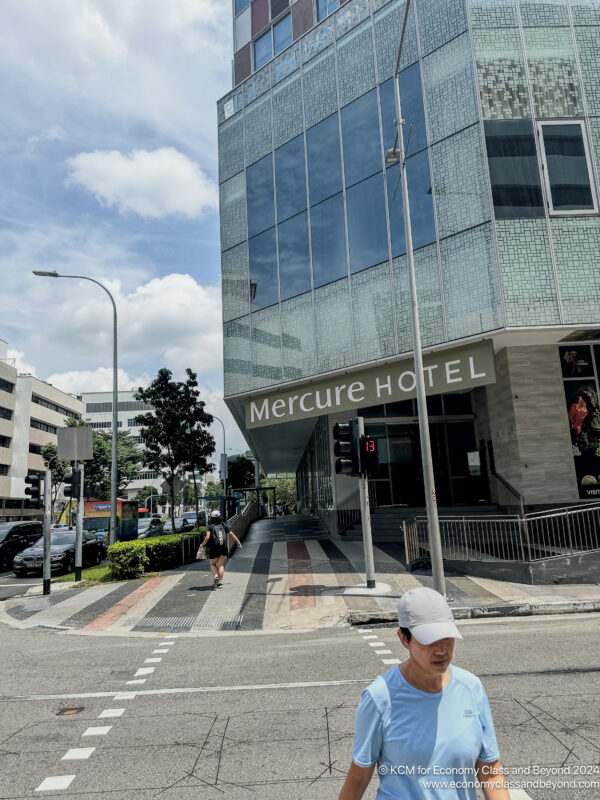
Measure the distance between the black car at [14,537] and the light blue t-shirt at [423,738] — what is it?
83.7 ft

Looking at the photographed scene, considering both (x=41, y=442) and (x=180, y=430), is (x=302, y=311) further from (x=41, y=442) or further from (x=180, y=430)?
(x=41, y=442)

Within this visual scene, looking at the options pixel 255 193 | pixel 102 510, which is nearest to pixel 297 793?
pixel 255 193

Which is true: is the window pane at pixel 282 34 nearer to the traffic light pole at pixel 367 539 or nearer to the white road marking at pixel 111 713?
the traffic light pole at pixel 367 539

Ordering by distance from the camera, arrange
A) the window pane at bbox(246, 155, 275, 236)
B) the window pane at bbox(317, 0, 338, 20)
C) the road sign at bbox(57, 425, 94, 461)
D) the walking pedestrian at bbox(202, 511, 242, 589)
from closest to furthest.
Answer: the walking pedestrian at bbox(202, 511, 242, 589), the road sign at bbox(57, 425, 94, 461), the window pane at bbox(317, 0, 338, 20), the window pane at bbox(246, 155, 275, 236)

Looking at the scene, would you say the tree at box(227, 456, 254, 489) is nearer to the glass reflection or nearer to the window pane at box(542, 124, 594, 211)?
the glass reflection

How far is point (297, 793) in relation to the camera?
12.8 feet

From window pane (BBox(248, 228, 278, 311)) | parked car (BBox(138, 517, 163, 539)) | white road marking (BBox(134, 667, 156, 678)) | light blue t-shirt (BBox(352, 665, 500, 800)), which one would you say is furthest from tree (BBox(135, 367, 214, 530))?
light blue t-shirt (BBox(352, 665, 500, 800))

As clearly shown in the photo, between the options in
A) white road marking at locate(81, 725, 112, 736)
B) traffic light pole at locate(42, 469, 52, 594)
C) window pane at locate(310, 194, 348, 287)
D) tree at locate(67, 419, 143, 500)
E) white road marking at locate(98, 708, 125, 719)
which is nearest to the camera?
white road marking at locate(81, 725, 112, 736)

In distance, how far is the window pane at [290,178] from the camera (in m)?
19.7

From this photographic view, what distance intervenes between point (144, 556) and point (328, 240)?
37.7 feet

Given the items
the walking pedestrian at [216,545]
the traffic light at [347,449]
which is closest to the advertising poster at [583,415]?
the traffic light at [347,449]

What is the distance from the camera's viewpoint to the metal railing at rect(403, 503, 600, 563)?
13219 millimetres

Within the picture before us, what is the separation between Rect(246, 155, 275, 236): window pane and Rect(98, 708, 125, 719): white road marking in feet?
57.1

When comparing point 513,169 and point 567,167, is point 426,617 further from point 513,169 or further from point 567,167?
point 567,167
